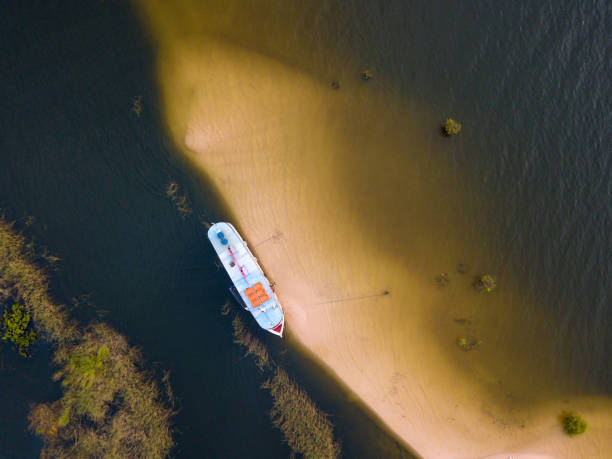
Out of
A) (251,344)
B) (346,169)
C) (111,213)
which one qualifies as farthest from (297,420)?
(111,213)

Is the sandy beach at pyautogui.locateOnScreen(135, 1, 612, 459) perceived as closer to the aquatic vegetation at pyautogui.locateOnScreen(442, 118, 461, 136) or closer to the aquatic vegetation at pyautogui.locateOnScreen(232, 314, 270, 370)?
the aquatic vegetation at pyautogui.locateOnScreen(442, 118, 461, 136)

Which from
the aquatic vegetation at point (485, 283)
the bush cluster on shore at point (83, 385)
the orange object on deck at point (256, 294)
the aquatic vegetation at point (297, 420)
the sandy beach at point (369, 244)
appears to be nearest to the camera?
the orange object on deck at point (256, 294)

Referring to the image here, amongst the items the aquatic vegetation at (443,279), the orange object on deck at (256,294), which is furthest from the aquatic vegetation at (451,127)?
the orange object on deck at (256,294)

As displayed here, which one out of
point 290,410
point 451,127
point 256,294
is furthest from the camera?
point 290,410

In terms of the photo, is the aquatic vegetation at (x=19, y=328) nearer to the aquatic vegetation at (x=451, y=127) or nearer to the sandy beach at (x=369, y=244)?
the sandy beach at (x=369, y=244)

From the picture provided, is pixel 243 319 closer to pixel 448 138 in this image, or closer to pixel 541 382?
pixel 448 138

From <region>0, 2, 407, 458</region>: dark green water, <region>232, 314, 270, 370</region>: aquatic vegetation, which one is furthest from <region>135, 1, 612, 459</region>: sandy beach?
<region>0, 2, 407, 458</region>: dark green water

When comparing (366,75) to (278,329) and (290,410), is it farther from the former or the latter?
(290,410)

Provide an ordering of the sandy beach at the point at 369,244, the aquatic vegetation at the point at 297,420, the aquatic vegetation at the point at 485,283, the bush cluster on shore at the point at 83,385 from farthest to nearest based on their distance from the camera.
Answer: the aquatic vegetation at the point at 297,420
the sandy beach at the point at 369,244
the aquatic vegetation at the point at 485,283
the bush cluster on shore at the point at 83,385
